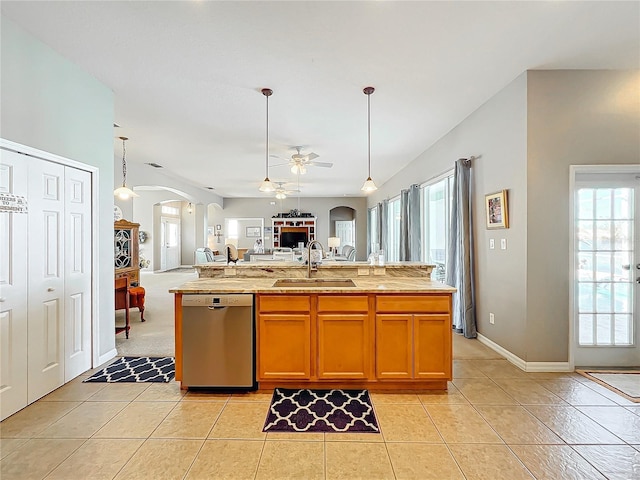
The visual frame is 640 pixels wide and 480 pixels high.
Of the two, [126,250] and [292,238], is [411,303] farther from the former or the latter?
[292,238]

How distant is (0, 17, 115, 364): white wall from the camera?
236cm

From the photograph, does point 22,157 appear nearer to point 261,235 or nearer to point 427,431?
point 427,431

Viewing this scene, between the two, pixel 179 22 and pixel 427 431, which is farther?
pixel 179 22

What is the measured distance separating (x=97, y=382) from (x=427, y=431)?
2868mm

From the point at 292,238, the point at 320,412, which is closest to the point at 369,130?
the point at 320,412

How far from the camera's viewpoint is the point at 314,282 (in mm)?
3121

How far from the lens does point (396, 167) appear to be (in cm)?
721

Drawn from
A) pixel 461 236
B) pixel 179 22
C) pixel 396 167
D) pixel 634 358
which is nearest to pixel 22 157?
pixel 179 22

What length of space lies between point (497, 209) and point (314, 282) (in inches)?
86.4

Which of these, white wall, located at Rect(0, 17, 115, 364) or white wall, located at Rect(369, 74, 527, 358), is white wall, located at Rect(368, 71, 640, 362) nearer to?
white wall, located at Rect(369, 74, 527, 358)

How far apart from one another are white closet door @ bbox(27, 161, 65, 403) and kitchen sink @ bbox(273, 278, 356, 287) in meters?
1.91

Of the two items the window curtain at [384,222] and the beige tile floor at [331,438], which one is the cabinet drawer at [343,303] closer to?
the beige tile floor at [331,438]

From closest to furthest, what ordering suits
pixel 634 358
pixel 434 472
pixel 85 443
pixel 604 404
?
1. pixel 434 472
2. pixel 85 443
3. pixel 604 404
4. pixel 634 358

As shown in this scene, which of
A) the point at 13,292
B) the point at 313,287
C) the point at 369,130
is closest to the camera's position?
the point at 13,292
